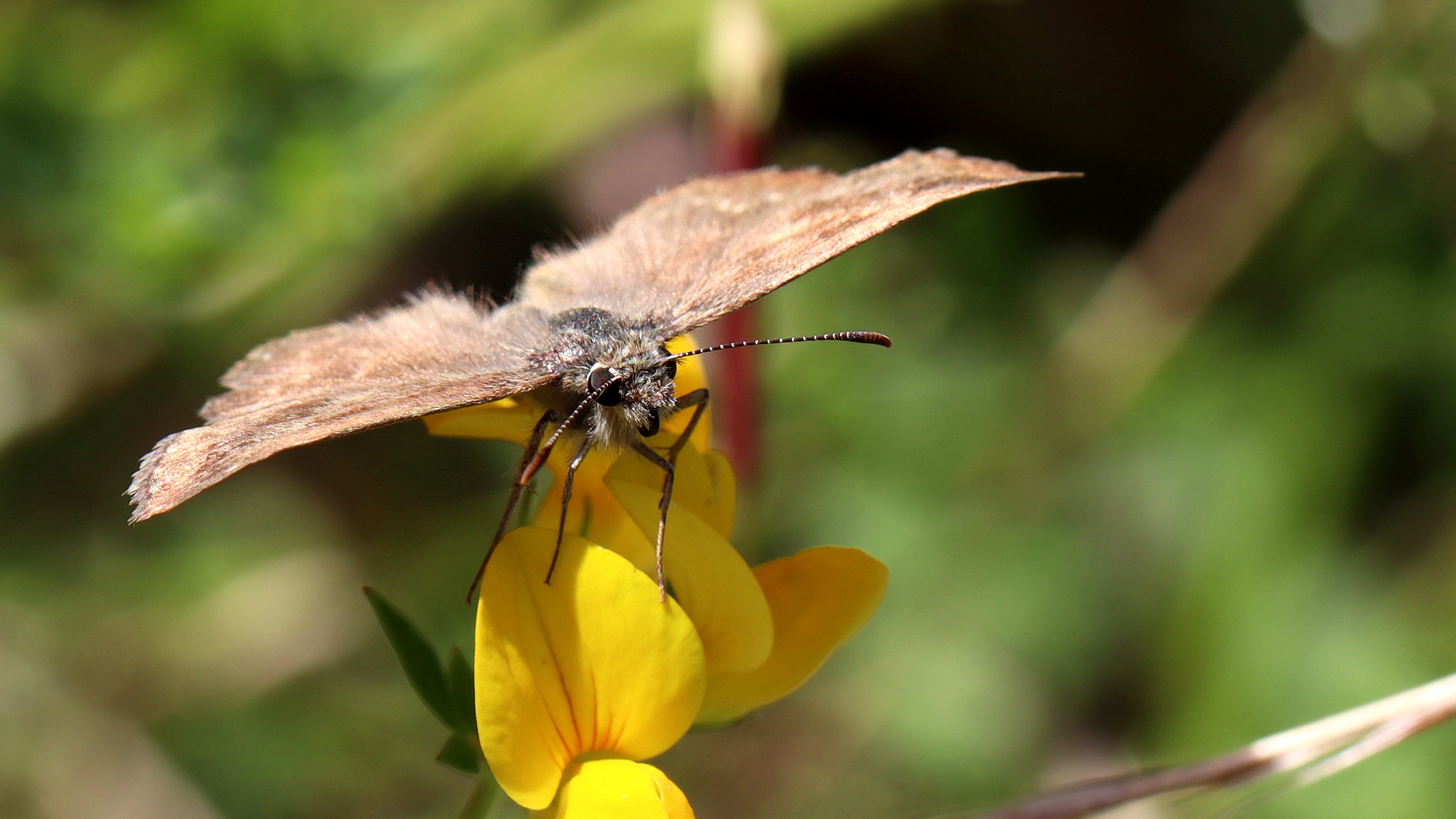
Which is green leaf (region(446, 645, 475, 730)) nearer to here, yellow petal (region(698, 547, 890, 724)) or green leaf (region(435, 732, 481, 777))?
green leaf (region(435, 732, 481, 777))

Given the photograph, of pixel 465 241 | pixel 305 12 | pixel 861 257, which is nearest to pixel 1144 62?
pixel 861 257

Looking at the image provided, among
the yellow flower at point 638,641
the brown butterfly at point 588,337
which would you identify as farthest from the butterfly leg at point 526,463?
the yellow flower at point 638,641

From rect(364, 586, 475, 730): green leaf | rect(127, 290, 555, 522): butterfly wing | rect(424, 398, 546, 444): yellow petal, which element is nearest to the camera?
rect(127, 290, 555, 522): butterfly wing

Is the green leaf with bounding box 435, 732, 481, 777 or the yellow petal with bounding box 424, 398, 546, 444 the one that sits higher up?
the yellow petal with bounding box 424, 398, 546, 444

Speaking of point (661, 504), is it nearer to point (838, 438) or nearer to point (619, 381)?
point (619, 381)

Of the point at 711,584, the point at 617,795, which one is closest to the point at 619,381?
the point at 711,584

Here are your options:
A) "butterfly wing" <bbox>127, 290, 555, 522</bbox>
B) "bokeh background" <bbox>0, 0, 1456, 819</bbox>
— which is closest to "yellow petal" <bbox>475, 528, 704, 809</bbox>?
"butterfly wing" <bbox>127, 290, 555, 522</bbox>

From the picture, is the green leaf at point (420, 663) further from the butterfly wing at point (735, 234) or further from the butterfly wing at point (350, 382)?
the butterfly wing at point (735, 234)
